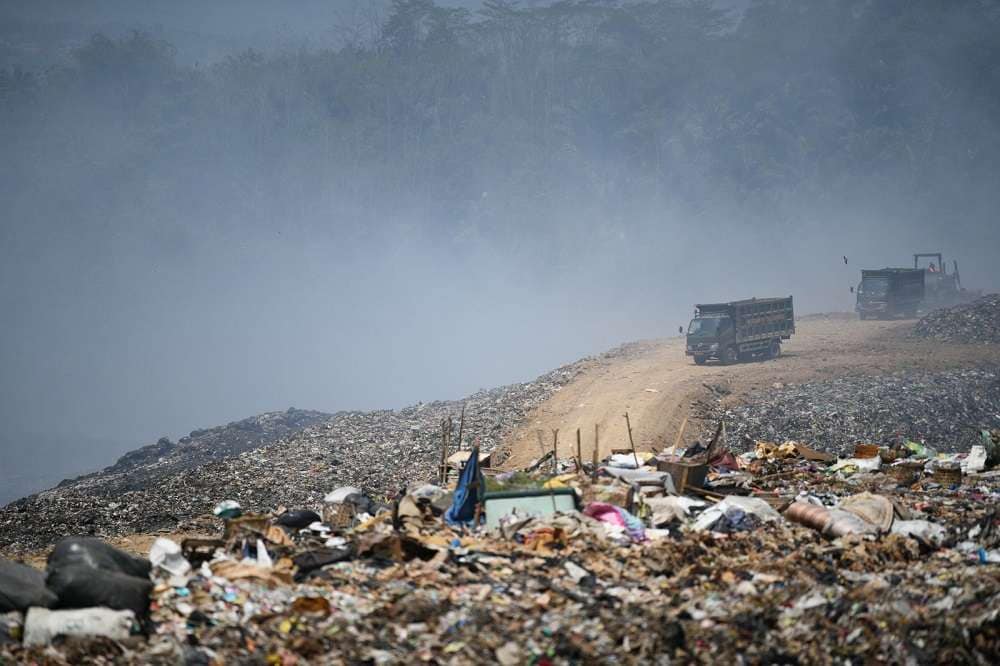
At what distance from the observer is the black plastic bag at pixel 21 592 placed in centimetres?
641

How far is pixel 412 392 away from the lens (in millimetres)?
70062

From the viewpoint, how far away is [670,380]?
2389 cm

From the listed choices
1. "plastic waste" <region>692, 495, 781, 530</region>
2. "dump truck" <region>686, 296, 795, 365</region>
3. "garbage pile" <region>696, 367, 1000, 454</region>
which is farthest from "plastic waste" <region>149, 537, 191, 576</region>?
"dump truck" <region>686, 296, 795, 365</region>

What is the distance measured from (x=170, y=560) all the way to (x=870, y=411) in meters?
17.6

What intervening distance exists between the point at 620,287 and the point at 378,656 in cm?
6558

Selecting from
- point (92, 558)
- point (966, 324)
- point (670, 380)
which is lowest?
point (92, 558)

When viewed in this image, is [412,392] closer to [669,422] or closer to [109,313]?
[109,313]

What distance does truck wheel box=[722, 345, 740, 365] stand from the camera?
2673 cm

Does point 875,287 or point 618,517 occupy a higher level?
point 875,287

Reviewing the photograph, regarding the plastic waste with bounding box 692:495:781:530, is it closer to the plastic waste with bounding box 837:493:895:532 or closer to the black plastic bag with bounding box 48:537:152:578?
the plastic waste with bounding box 837:493:895:532

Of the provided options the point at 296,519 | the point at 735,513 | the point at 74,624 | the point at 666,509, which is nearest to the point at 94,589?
the point at 74,624

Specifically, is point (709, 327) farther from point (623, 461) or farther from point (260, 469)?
point (260, 469)

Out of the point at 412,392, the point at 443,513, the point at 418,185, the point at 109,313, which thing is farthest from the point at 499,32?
the point at 443,513

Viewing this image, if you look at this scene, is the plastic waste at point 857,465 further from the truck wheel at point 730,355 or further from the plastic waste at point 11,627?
the truck wheel at point 730,355
